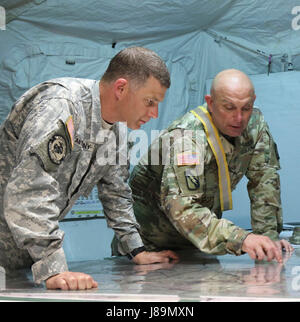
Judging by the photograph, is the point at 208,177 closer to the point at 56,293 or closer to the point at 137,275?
the point at 137,275

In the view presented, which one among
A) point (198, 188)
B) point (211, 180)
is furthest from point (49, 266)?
point (211, 180)

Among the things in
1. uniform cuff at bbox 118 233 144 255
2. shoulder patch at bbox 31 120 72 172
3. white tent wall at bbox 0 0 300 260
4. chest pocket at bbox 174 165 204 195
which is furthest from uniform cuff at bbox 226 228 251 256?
white tent wall at bbox 0 0 300 260

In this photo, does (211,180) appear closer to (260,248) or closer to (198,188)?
(198,188)

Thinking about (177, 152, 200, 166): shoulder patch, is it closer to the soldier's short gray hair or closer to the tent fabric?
the soldier's short gray hair

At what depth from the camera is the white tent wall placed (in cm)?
328

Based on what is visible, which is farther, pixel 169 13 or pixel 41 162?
pixel 169 13

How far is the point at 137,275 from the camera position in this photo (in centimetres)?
159

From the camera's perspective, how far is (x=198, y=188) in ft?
6.22

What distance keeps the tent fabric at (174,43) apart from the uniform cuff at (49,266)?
2.02 meters

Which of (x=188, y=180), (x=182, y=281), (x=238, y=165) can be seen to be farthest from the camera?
(x=238, y=165)

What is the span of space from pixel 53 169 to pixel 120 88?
0.38m

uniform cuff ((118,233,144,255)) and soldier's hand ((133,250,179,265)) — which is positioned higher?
uniform cuff ((118,233,144,255))

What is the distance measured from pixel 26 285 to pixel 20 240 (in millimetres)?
174
